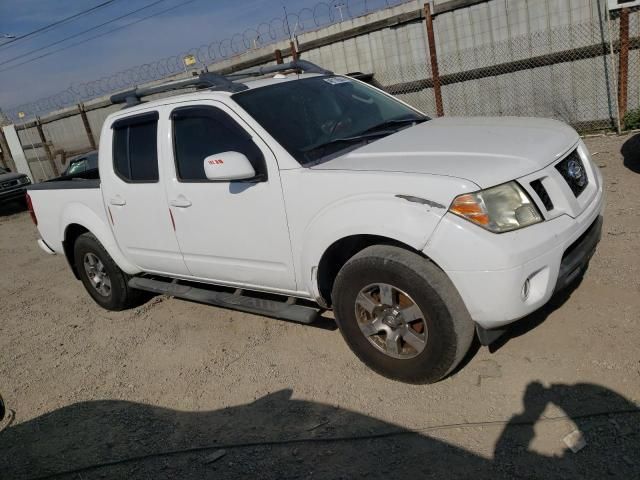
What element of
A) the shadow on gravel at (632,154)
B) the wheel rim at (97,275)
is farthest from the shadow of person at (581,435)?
the shadow on gravel at (632,154)

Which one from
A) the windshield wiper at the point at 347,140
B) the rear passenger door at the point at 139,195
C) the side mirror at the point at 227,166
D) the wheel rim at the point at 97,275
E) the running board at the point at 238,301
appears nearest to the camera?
the side mirror at the point at 227,166

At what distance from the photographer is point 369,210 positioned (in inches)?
116

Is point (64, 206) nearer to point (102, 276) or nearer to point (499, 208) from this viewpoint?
point (102, 276)

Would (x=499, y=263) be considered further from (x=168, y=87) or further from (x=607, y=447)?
(x=168, y=87)

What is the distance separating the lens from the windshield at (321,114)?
3.53 meters

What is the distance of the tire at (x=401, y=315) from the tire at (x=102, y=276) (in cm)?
272

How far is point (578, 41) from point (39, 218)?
794cm

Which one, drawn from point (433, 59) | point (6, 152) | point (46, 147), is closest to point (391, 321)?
point (433, 59)

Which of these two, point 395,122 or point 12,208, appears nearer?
point 395,122

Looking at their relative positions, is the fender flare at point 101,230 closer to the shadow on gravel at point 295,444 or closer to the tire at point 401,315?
the shadow on gravel at point 295,444

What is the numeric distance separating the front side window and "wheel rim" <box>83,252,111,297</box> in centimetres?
189

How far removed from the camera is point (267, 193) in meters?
3.45

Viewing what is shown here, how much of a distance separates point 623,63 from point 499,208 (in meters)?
6.70

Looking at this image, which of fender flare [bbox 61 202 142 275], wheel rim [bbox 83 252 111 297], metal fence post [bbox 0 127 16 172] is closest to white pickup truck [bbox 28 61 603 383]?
fender flare [bbox 61 202 142 275]
